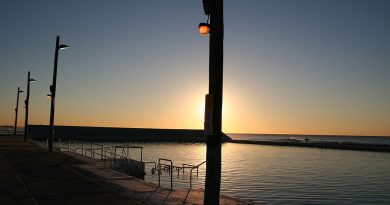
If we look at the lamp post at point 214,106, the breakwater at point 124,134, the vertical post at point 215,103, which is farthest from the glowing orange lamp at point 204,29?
the breakwater at point 124,134

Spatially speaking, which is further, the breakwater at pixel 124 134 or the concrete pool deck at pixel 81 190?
the breakwater at pixel 124 134

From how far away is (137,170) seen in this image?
3064 cm

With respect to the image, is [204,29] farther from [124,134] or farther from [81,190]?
[124,134]

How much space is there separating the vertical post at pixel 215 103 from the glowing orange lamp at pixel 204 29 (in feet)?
0.96

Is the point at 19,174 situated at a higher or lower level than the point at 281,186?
higher

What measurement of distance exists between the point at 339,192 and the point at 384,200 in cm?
381

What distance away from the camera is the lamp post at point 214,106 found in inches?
364

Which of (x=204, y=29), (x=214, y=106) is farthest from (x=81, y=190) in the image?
(x=204, y=29)

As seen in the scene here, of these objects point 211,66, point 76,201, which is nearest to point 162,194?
point 76,201

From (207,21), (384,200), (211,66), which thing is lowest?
(384,200)

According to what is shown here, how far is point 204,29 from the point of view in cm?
928

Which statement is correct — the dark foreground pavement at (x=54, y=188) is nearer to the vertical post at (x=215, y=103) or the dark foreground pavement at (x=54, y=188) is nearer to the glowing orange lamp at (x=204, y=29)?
the vertical post at (x=215, y=103)

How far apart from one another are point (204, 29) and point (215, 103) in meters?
1.75

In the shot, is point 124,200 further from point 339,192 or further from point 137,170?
point 339,192
